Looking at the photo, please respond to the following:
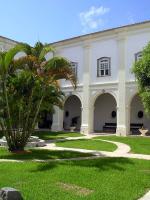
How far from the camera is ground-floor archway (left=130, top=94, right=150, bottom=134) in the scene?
2882 cm

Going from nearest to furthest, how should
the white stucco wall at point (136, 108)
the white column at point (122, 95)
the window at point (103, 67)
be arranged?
the white column at point (122, 95)
the window at point (103, 67)
the white stucco wall at point (136, 108)

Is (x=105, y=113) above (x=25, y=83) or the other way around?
the other way around

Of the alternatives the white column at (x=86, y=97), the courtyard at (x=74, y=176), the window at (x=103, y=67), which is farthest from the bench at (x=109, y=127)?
the courtyard at (x=74, y=176)

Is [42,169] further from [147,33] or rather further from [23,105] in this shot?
[147,33]

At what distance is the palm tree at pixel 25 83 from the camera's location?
13.7 metres

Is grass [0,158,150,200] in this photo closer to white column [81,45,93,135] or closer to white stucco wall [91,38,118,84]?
white stucco wall [91,38,118,84]

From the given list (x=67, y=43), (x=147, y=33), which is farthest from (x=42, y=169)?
(x=67, y=43)

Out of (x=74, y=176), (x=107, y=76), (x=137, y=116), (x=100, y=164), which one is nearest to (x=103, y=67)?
(x=107, y=76)

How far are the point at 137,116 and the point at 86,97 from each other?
490cm

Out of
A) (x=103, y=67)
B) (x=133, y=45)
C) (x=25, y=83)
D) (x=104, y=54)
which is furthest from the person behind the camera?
(x=103, y=67)

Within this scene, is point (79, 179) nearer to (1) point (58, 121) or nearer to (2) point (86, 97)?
(2) point (86, 97)

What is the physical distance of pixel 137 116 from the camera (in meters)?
29.5

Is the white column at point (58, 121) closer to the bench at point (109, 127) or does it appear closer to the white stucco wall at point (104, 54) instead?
the bench at point (109, 127)

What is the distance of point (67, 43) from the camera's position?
98.9ft
